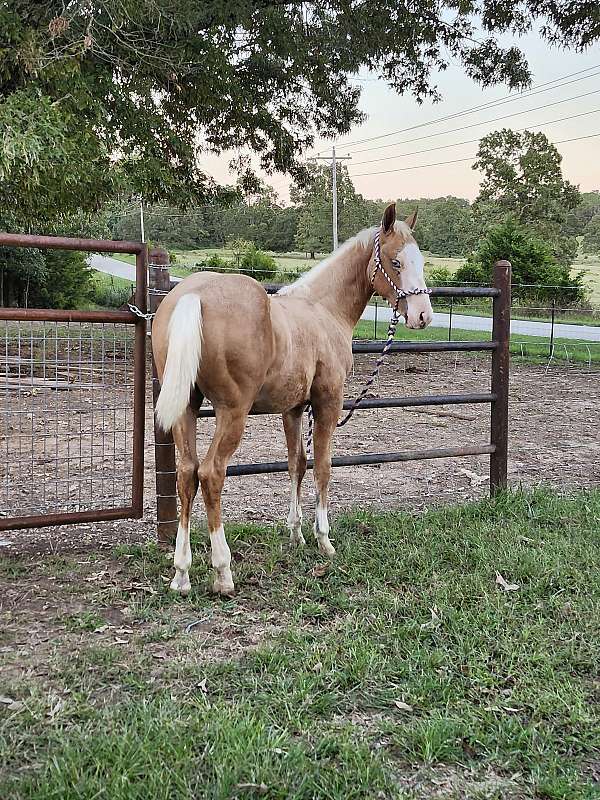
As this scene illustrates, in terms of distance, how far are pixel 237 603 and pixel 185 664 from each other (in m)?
0.62

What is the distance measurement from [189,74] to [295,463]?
707cm

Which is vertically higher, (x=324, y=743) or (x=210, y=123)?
(x=210, y=123)

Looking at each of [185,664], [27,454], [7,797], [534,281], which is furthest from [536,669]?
[534,281]

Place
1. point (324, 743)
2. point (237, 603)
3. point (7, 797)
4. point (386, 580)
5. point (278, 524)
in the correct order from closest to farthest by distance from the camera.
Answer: point (7, 797) < point (324, 743) < point (237, 603) < point (386, 580) < point (278, 524)

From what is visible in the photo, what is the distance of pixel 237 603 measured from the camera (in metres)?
3.16

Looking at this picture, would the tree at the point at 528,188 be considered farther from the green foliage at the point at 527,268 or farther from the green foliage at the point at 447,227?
the green foliage at the point at 527,268

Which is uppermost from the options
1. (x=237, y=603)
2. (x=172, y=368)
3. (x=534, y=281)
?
(x=534, y=281)

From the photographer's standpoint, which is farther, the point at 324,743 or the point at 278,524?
the point at 278,524

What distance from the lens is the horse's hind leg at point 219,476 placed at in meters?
3.18

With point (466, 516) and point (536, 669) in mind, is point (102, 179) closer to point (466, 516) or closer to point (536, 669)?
point (466, 516)

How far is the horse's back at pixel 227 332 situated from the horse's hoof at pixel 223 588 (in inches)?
33.1

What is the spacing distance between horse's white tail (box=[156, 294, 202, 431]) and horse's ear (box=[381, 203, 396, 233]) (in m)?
1.29

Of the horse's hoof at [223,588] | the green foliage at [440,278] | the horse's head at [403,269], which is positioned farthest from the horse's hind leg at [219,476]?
the green foliage at [440,278]

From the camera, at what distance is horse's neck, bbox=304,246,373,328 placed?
397 cm
